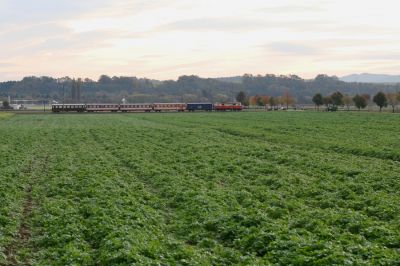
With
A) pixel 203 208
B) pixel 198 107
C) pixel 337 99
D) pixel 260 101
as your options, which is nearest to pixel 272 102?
pixel 260 101

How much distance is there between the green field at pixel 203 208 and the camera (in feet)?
43.6

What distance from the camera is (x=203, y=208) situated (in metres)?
18.5

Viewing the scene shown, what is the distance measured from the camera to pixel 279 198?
20031mm

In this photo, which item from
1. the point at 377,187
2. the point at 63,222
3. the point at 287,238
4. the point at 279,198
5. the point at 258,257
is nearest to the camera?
the point at 258,257

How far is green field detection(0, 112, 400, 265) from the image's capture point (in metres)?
13.3

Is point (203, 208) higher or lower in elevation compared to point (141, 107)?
lower

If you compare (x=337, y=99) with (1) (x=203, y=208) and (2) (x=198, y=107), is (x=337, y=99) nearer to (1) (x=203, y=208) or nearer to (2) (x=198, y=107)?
(2) (x=198, y=107)

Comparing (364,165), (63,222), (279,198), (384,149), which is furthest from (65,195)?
(384,149)

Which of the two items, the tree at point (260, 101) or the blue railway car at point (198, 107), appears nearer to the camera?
the blue railway car at point (198, 107)

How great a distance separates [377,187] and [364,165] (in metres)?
6.70

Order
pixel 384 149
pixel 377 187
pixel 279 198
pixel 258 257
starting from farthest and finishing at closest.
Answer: pixel 384 149 → pixel 377 187 → pixel 279 198 → pixel 258 257

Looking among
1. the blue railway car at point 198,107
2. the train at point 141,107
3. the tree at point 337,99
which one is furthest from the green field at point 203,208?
the tree at point 337,99

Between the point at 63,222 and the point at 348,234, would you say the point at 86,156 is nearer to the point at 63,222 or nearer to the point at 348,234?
the point at 63,222

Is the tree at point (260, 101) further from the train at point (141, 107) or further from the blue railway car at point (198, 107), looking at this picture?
the blue railway car at point (198, 107)
